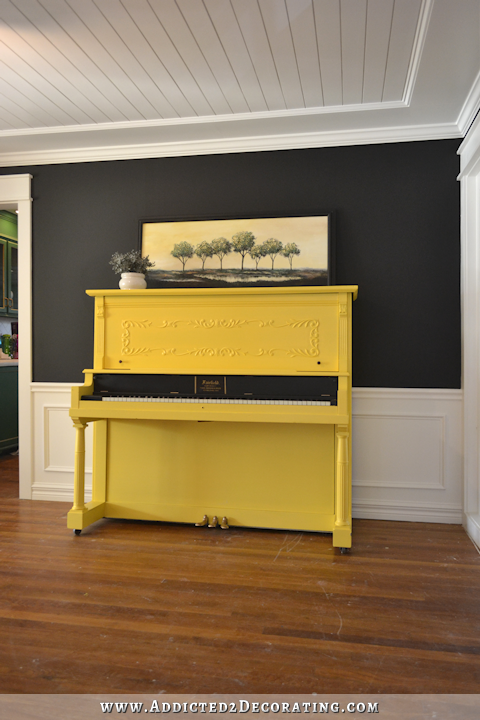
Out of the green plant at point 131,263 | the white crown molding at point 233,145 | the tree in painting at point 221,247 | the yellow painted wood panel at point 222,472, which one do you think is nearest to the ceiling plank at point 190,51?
the white crown molding at point 233,145

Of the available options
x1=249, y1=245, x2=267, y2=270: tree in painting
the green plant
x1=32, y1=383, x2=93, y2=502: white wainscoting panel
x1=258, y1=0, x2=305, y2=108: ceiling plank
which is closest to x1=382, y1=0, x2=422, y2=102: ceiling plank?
x1=258, y1=0, x2=305, y2=108: ceiling plank

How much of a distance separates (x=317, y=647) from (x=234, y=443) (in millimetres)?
1544

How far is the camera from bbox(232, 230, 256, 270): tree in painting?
3.62 meters

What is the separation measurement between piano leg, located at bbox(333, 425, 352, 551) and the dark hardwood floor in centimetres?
10

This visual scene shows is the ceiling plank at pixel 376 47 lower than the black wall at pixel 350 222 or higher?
higher

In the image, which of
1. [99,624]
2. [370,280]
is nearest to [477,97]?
[370,280]

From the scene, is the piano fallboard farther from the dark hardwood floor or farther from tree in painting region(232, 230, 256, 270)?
tree in painting region(232, 230, 256, 270)

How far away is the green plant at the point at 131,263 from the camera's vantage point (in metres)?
3.47

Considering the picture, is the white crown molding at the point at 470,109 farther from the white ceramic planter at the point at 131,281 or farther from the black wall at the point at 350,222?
the white ceramic planter at the point at 131,281

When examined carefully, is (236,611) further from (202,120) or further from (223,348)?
(202,120)

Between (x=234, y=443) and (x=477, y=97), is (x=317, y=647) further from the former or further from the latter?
(x=477, y=97)

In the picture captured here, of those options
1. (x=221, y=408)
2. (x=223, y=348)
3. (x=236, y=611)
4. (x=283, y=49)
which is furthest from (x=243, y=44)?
(x=236, y=611)

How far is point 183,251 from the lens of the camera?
3709mm

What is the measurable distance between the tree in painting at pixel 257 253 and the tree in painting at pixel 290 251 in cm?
14
